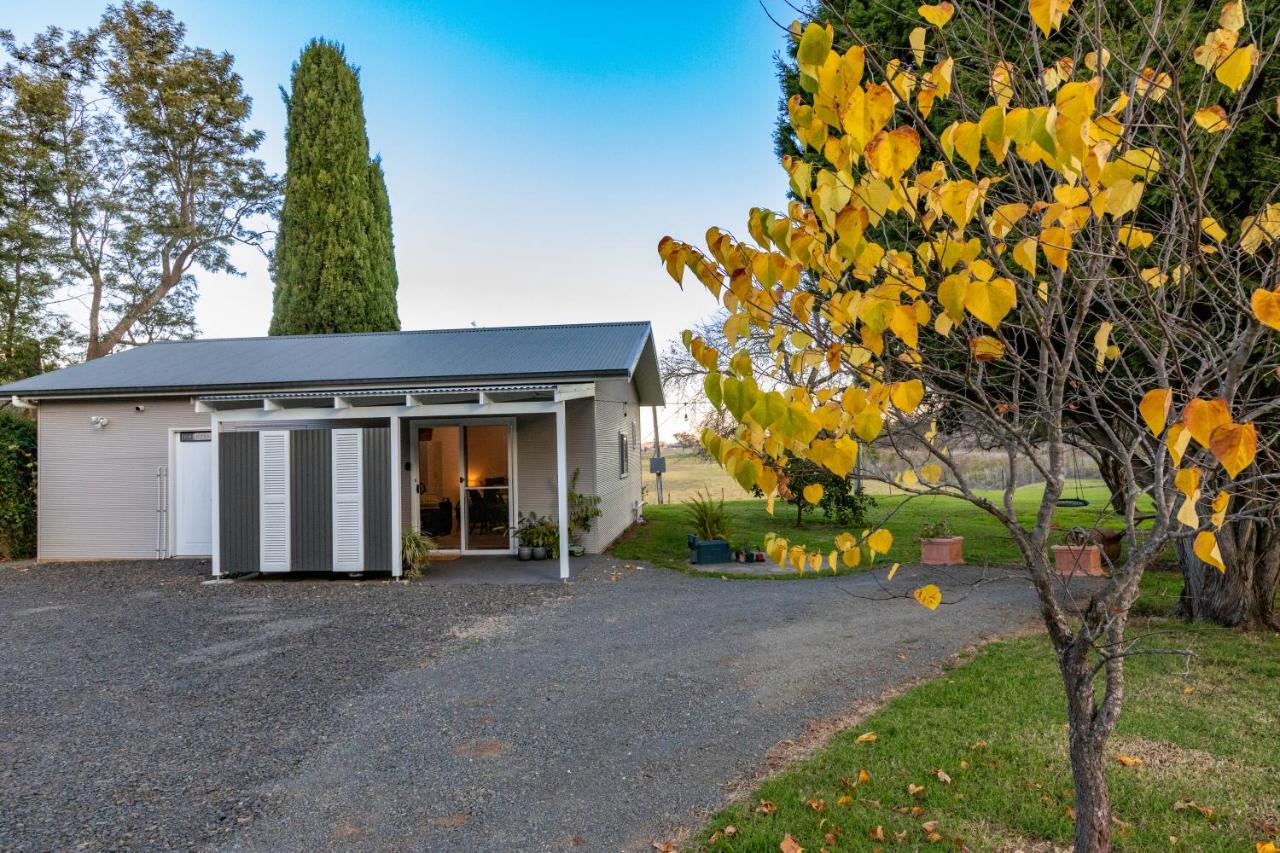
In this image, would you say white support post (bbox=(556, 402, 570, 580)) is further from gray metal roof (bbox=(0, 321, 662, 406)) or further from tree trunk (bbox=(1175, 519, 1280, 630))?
tree trunk (bbox=(1175, 519, 1280, 630))

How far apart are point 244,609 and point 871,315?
866cm

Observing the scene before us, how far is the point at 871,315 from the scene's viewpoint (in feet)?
4.99

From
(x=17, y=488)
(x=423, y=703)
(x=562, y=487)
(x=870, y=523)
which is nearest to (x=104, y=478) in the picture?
(x=17, y=488)

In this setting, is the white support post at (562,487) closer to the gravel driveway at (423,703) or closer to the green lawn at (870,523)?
the gravel driveway at (423,703)

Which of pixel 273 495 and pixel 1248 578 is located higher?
pixel 273 495

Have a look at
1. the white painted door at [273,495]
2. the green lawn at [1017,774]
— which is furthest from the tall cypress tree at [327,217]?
the green lawn at [1017,774]

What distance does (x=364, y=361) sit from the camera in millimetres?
12305

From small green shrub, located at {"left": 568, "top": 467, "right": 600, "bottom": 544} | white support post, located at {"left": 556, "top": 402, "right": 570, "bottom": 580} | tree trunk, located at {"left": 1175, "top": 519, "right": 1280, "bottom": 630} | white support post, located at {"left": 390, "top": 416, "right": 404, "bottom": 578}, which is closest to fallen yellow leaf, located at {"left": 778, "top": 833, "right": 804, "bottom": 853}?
tree trunk, located at {"left": 1175, "top": 519, "right": 1280, "bottom": 630}

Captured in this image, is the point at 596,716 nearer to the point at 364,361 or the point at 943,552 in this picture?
the point at 943,552

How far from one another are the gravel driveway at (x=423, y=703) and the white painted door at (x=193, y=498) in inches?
118

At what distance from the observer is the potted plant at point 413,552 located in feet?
31.5

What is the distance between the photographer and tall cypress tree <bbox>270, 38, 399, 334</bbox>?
22.8 m

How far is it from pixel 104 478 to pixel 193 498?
1.72m

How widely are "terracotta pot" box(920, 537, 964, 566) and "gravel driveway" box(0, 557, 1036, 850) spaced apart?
122cm
